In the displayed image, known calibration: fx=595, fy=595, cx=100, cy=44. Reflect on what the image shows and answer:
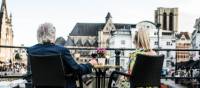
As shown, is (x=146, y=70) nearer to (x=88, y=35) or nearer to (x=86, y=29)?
(x=88, y=35)

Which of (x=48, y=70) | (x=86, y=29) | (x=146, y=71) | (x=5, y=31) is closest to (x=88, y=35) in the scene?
(x=86, y=29)

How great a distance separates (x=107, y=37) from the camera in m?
151

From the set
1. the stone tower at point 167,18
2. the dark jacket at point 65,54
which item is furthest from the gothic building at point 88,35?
the dark jacket at point 65,54

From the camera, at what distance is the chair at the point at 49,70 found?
208 inches

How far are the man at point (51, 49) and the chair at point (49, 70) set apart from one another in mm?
99

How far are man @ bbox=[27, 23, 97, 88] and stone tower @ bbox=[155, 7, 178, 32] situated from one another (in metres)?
142

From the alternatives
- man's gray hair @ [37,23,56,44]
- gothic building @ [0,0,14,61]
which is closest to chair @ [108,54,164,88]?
man's gray hair @ [37,23,56,44]

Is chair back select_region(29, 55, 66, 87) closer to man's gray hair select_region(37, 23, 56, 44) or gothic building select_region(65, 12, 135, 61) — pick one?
man's gray hair select_region(37, 23, 56, 44)

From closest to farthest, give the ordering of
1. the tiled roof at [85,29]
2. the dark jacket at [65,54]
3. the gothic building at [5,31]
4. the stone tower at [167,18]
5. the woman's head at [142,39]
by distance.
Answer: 1. the dark jacket at [65,54]
2. the woman's head at [142,39]
3. the gothic building at [5,31]
4. the stone tower at [167,18]
5. the tiled roof at [85,29]

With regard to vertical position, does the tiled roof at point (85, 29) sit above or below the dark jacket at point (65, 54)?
above

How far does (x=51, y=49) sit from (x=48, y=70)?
0.72 ft

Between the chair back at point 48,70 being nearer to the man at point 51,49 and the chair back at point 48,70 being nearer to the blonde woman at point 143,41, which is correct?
the man at point 51,49

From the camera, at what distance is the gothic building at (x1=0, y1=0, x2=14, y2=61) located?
365 ft

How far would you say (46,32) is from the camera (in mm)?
5301
